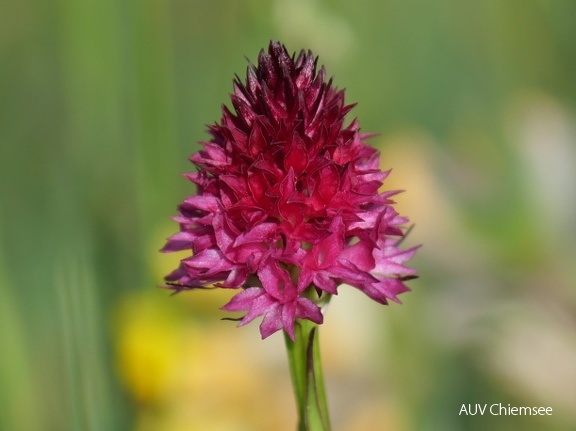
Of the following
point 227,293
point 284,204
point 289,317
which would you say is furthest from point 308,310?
point 227,293

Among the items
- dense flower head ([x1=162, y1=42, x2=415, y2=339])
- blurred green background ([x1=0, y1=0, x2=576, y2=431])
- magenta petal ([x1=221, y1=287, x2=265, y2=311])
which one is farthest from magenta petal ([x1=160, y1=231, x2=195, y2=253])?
blurred green background ([x1=0, y1=0, x2=576, y2=431])

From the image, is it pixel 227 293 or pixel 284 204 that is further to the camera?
pixel 227 293

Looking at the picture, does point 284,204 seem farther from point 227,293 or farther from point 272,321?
point 227,293

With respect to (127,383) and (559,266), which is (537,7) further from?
(127,383)

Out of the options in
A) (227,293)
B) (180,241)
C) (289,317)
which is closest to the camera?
(289,317)

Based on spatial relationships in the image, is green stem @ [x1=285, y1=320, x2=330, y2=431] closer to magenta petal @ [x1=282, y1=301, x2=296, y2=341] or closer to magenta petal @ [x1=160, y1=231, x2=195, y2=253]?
magenta petal @ [x1=282, y1=301, x2=296, y2=341]

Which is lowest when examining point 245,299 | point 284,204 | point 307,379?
point 307,379
